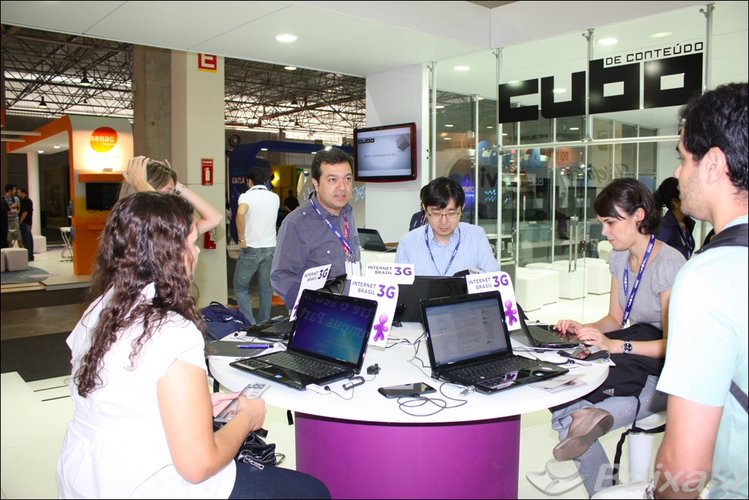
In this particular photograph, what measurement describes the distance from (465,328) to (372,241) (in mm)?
3676

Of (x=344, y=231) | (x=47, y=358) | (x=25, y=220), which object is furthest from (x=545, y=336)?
(x=25, y=220)

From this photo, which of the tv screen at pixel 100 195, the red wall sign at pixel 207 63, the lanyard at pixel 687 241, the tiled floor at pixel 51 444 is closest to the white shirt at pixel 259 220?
the red wall sign at pixel 207 63

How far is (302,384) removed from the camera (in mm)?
1882

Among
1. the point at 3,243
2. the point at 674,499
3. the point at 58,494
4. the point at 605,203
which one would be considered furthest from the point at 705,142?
the point at 3,243

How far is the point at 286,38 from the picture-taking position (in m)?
4.17

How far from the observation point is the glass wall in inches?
169

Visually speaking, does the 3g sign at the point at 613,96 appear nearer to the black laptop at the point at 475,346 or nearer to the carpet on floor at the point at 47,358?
the black laptop at the point at 475,346

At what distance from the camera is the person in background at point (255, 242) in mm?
5934

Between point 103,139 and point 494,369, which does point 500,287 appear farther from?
point 103,139

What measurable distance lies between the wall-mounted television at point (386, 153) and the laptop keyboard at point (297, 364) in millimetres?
3873

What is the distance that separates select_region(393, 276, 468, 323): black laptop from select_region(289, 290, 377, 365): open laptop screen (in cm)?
51

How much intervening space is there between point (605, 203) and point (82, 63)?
677 inches

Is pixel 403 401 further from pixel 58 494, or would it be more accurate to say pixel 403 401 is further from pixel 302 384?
pixel 58 494

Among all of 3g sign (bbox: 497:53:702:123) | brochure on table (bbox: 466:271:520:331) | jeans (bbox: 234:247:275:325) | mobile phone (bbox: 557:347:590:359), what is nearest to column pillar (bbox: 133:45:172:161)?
jeans (bbox: 234:247:275:325)
